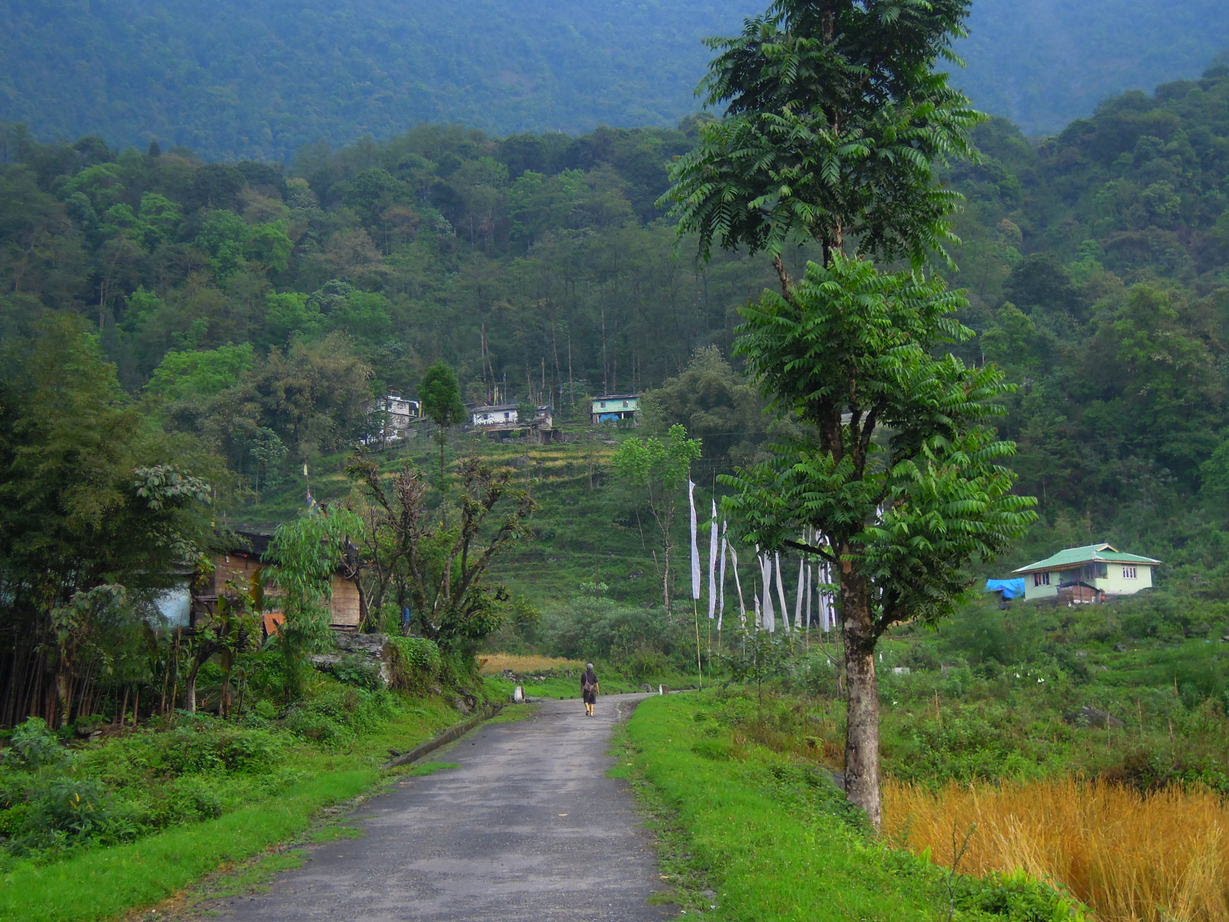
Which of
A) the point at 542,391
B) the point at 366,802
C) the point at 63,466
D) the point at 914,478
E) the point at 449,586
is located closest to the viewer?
the point at 914,478

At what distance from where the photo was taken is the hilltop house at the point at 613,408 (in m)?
86.4

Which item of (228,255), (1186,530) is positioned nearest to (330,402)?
(228,255)

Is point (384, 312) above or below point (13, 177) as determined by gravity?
below

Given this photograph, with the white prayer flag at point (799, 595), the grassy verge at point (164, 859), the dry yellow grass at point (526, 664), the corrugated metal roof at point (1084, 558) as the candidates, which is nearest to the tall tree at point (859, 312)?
the grassy verge at point (164, 859)

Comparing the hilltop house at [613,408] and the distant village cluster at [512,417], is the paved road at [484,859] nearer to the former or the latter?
the distant village cluster at [512,417]

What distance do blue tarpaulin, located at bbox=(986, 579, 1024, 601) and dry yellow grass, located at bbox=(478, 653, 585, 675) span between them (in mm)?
23205

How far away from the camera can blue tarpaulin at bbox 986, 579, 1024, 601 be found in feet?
192

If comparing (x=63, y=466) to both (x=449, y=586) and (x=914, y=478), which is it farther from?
(x=449, y=586)

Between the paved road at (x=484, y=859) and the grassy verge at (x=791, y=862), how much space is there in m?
0.49

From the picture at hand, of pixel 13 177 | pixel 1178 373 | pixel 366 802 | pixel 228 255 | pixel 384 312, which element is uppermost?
pixel 13 177

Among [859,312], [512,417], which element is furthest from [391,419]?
[859,312]

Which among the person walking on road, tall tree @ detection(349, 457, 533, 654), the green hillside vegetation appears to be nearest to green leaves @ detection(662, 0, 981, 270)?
the green hillside vegetation

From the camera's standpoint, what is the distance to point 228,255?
3912 inches

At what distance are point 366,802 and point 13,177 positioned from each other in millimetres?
102409
